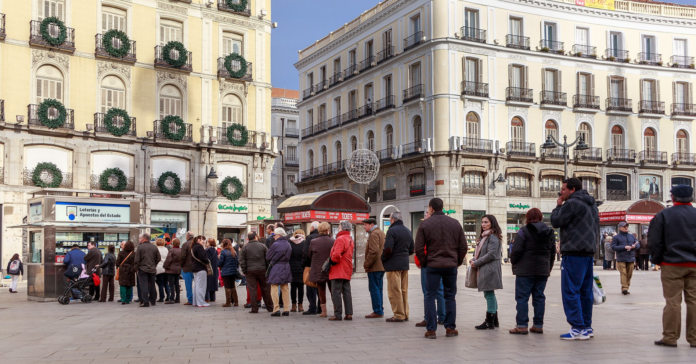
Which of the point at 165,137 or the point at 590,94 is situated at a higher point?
the point at 590,94

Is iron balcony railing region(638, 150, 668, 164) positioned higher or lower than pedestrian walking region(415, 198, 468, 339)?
higher

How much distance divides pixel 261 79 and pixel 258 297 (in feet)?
88.3

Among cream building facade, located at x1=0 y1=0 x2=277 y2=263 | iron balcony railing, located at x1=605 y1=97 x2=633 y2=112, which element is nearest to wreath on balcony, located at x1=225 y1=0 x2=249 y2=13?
cream building facade, located at x1=0 y1=0 x2=277 y2=263

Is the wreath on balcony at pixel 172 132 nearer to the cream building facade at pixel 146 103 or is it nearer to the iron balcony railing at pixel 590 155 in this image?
the cream building facade at pixel 146 103

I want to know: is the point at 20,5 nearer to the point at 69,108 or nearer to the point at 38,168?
the point at 69,108

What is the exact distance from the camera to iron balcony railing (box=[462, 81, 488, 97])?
45750 mm

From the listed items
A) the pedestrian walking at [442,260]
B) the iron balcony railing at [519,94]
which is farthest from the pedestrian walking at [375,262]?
the iron balcony railing at [519,94]

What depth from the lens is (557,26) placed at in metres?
49.0

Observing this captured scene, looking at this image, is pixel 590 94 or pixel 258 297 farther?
pixel 590 94

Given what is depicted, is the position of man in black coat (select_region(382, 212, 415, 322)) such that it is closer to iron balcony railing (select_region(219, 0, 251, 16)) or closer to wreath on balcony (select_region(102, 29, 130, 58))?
wreath on balcony (select_region(102, 29, 130, 58))

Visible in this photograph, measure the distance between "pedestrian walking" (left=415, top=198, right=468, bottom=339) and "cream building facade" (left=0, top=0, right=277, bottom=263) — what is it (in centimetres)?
2632

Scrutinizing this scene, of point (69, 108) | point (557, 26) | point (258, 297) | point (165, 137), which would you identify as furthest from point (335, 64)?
point (258, 297)

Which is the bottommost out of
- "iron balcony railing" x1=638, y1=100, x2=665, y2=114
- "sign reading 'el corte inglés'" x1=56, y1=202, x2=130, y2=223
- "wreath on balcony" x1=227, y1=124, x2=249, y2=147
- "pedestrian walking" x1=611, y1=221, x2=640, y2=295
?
"pedestrian walking" x1=611, y1=221, x2=640, y2=295

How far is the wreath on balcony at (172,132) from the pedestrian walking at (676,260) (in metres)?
31.3
